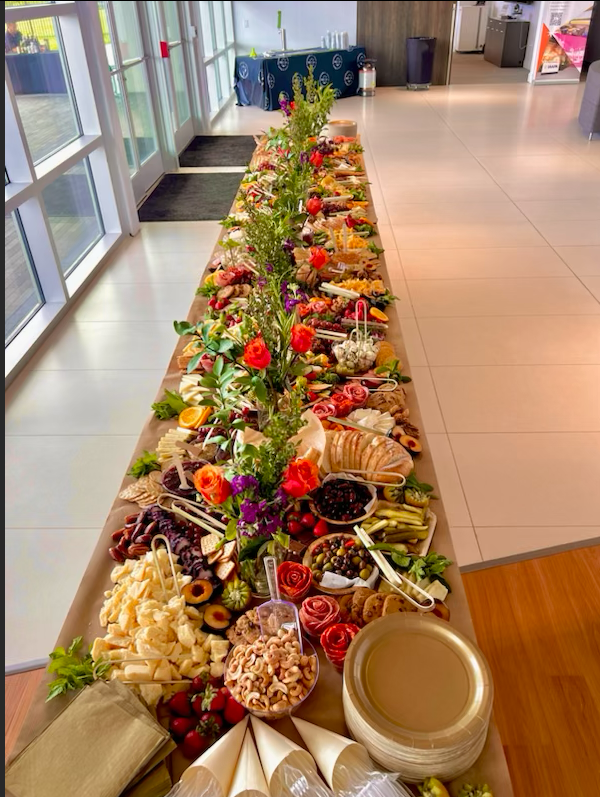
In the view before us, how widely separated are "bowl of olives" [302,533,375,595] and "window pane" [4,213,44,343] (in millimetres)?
3324

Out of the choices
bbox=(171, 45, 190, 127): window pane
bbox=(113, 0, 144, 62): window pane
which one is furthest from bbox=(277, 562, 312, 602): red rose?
bbox=(171, 45, 190, 127): window pane

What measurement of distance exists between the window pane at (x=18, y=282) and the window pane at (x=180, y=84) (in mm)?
5181

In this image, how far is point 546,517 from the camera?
2.69 m

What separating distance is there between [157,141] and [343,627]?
298 inches

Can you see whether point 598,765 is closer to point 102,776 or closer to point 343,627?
point 343,627

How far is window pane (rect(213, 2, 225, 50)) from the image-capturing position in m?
11.9

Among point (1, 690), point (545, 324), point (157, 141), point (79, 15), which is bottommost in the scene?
point (545, 324)

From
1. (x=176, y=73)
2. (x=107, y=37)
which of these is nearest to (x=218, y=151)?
(x=176, y=73)

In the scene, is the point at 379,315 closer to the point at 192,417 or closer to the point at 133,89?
the point at 192,417

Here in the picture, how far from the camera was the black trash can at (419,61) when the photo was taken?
12.2 meters

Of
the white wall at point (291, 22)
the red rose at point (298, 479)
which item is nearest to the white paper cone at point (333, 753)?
the red rose at point (298, 479)

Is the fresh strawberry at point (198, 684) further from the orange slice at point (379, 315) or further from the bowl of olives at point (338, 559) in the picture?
the orange slice at point (379, 315)

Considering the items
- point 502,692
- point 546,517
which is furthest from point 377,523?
point 546,517

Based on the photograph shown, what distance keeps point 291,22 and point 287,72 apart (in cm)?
266
